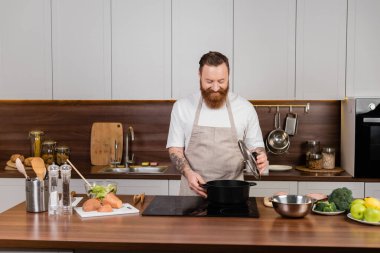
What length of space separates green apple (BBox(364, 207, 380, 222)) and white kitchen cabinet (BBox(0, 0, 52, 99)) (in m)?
3.07

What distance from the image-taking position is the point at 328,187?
405 cm

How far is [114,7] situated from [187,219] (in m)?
2.57

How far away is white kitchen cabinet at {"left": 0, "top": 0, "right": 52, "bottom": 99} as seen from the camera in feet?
14.7

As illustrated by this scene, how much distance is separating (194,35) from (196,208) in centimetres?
212

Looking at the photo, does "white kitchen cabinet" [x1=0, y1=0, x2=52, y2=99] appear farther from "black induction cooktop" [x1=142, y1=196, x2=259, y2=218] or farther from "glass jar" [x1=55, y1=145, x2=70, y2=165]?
"black induction cooktop" [x1=142, y1=196, x2=259, y2=218]

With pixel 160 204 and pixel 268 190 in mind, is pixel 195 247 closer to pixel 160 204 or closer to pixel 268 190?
pixel 160 204

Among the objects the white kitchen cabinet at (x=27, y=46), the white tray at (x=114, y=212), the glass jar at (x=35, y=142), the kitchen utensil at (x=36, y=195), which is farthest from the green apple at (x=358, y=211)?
the glass jar at (x=35, y=142)

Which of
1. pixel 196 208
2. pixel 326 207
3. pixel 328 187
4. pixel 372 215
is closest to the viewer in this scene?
pixel 372 215

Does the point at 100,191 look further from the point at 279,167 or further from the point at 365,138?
the point at 365,138

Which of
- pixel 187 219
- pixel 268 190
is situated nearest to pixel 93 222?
pixel 187 219

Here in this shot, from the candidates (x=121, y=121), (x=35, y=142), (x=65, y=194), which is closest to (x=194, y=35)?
(x=121, y=121)

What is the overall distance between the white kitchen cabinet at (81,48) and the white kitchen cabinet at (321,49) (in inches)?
66.3

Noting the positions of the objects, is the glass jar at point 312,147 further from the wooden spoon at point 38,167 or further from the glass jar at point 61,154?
the wooden spoon at point 38,167

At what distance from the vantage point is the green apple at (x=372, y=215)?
2.29 metres
